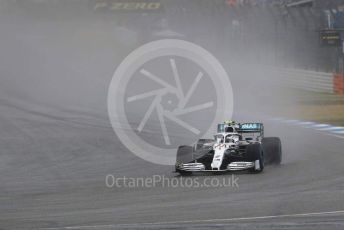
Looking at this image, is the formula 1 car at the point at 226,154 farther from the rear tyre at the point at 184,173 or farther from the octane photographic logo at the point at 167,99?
the octane photographic logo at the point at 167,99

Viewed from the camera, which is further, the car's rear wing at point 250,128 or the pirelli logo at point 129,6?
the pirelli logo at point 129,6

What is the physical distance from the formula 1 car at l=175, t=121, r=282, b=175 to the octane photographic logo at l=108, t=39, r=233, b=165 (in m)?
1.72

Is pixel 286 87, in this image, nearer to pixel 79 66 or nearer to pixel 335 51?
pixel 335 51

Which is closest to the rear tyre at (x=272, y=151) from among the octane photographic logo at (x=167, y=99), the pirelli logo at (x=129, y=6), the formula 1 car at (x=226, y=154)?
the formula 1 car at (x=226, y=154)

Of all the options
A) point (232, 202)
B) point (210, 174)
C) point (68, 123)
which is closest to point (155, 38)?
point (68, 123)

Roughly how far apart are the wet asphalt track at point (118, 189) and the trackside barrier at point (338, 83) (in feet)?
14.8

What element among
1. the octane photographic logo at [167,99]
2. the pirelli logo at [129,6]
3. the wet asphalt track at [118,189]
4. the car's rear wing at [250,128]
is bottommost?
the wet asphalt track at [118,189]

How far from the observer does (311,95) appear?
3581 cm

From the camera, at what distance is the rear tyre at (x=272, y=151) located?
16.7m

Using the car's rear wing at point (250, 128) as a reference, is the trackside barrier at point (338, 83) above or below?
above

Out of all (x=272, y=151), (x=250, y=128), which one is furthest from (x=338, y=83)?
(x=272, y=151)

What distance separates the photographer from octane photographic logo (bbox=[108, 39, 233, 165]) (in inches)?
858

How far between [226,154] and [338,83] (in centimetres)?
2065

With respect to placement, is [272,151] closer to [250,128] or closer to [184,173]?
[250,128]
